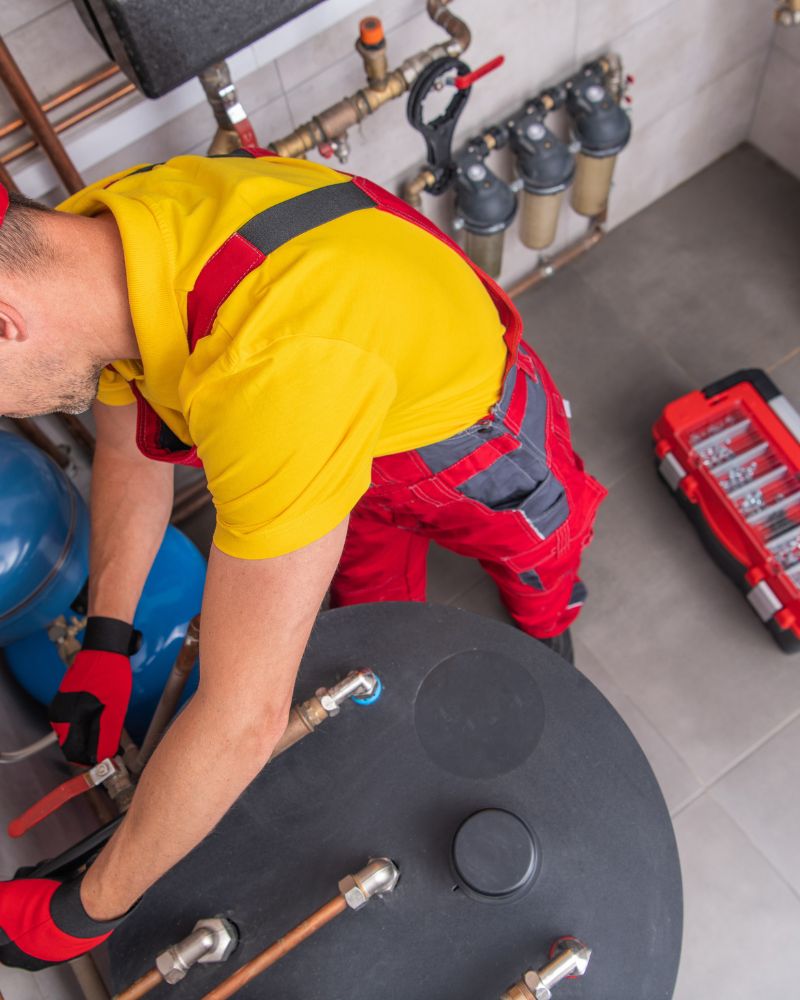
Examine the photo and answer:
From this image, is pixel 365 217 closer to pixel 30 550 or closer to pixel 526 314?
pixel 30 550

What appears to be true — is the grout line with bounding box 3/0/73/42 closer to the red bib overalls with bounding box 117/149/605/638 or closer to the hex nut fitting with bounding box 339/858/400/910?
the red bib overalls with bounding box 117/149/605/638

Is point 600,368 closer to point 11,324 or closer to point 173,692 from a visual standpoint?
point 173,692

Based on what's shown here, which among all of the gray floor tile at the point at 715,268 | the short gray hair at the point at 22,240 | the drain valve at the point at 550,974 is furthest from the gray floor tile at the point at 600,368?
the short gray hair at the point at 22,240

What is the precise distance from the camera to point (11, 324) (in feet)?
2.87

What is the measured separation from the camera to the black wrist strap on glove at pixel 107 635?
1.32 metres

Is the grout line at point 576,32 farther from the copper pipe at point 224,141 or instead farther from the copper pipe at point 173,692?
the copper pipe at point 173,692

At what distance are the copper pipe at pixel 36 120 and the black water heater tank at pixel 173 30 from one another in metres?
0.13

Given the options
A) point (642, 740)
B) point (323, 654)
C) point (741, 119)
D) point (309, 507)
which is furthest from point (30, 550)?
point (741, 119)

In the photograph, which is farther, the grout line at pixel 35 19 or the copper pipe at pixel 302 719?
the grout line at pixel 35 19

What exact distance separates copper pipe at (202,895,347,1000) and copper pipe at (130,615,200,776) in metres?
0.31

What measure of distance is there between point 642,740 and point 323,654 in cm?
95

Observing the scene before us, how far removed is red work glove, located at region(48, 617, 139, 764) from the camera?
4.19ft

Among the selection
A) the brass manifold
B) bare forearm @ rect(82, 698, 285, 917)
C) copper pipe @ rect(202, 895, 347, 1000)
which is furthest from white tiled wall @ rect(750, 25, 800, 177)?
copper pipe @ rect(202, 895, 347, 1000)

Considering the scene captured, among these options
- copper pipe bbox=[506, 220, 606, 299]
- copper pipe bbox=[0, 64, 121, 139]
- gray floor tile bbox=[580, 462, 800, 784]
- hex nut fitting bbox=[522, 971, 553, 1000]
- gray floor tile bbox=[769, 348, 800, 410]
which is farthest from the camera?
copper pipe bbox=[506, 220, 606, 299]
